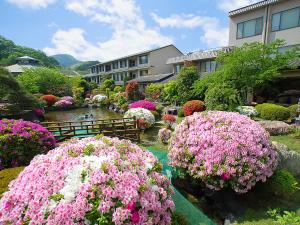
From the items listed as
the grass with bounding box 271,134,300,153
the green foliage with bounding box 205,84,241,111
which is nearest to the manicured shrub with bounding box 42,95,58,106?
the green foliage with bounding box 205,84,241,111

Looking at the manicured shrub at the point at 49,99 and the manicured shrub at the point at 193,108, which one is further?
the manicured shrub at the point at 49,99

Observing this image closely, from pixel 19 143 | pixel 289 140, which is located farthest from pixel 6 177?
pixel 289 140

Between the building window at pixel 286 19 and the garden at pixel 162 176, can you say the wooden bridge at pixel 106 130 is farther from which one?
the building window at pixel 286 19

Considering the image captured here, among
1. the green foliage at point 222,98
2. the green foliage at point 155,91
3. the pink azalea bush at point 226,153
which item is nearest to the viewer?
the pink azalea bush at point 226,153

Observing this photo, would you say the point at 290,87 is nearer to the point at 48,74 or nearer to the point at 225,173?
the point at 225,173

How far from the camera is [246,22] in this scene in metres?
22.1

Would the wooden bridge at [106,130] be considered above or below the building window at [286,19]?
below

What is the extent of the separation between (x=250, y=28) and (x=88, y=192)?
24297 mm

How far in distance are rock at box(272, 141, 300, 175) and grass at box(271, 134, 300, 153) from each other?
104 inches

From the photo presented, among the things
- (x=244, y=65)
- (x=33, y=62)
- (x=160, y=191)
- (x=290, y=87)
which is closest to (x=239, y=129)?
(x=160, y=191)

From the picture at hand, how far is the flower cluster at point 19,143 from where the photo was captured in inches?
244

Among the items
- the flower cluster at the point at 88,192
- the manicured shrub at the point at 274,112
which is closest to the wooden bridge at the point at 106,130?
the flower cluster at the point at 88,192

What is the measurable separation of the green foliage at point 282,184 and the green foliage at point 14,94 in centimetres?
1816

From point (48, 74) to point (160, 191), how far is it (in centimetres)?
3731
